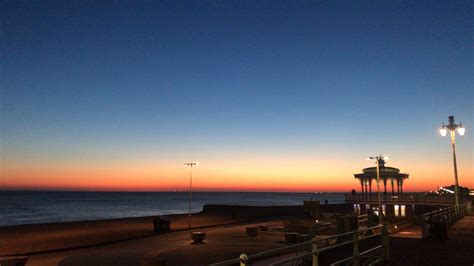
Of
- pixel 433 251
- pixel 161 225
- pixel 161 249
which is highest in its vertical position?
pixel 433 251

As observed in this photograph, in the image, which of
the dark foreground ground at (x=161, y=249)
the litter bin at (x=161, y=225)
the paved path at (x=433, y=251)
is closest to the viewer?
the paved path at (x=433, y=251)

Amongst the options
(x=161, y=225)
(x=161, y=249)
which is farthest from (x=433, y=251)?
(x=161, y=225)

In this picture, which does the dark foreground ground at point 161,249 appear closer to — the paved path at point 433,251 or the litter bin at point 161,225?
the paved path at point 433,251

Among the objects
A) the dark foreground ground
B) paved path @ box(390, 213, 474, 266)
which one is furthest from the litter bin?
paved path @ box(390, 213, 474, 266)

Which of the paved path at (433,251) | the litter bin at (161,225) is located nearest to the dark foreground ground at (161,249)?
the paved path at (433,251)

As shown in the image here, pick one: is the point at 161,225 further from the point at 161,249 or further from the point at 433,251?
the point at 433,251

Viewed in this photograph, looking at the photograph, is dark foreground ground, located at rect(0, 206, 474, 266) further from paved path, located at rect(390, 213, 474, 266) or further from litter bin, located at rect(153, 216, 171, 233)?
litter bin, located at rect(153, 216, 171, 233)

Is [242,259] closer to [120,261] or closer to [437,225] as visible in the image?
[120,261]

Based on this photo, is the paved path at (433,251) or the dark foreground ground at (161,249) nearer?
the paved path at (433,251)

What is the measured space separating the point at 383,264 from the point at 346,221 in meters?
3.89

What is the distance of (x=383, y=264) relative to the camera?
474 inches

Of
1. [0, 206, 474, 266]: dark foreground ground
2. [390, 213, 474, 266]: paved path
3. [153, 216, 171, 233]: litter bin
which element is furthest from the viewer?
[153, 216, 171, 233]: litter bin

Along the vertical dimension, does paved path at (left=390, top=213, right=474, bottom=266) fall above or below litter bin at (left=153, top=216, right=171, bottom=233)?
above

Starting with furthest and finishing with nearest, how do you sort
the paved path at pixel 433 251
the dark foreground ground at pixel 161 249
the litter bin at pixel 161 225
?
the litter bin at pixel 161 225, the dark foreground ground at pixel 161 249, the paved path at pixel 433 251
